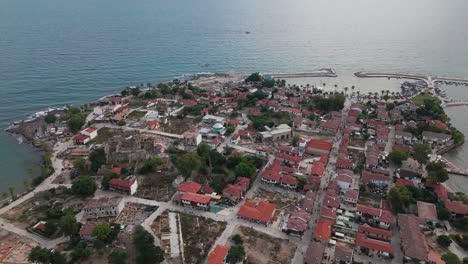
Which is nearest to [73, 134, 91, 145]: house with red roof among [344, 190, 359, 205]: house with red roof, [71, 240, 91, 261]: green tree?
[71, 240, 91, 261]: green tree

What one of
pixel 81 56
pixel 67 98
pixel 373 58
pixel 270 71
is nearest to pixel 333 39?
pixel 373 58

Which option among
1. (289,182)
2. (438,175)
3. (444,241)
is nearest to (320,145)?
(289,182)

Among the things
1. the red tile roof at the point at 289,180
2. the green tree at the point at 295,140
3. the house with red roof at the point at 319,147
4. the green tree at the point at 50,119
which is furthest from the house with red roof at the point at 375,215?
the green tree at the point at 50,119

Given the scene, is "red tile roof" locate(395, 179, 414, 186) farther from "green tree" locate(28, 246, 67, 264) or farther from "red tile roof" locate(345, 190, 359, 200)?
"green tree" locate(28, 246, 67, 264)

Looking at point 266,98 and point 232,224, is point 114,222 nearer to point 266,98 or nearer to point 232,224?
point 232,224

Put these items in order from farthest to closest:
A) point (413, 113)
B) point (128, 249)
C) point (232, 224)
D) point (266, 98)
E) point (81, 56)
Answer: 1. point (81, 56)
2. point (266, 98)
3. point (413, 113)
4. point (232, 224)
5. point (128, 249)
